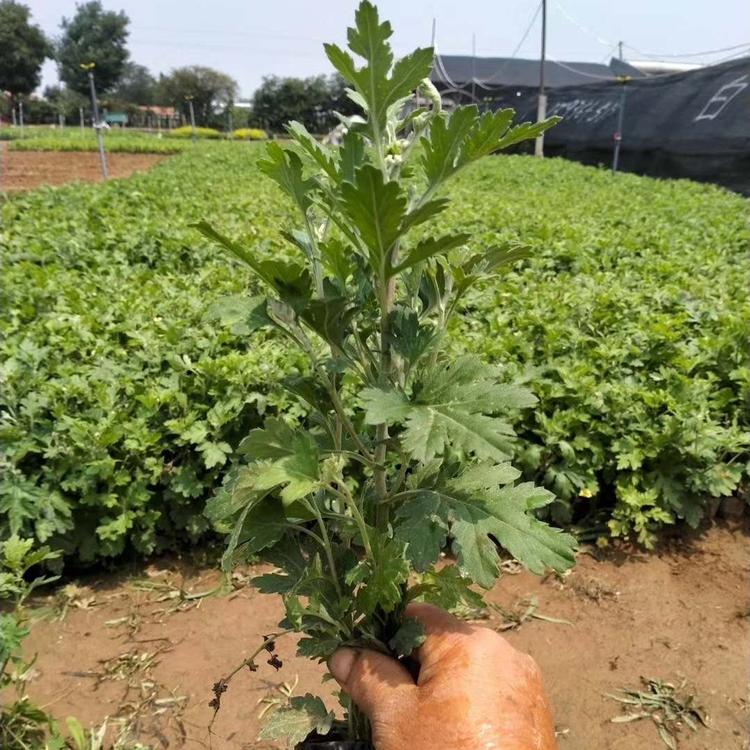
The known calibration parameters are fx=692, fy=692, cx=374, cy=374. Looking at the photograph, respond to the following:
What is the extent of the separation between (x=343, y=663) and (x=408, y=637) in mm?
154

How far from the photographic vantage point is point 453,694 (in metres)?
1.36

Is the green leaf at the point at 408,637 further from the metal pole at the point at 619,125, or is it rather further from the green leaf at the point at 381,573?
the metal pole at the point at 619,125

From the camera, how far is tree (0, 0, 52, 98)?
192 feet

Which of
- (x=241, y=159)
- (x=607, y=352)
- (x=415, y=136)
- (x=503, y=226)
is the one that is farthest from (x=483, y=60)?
(x=415, y=136)

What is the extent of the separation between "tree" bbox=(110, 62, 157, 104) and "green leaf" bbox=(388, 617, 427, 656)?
84.5 meters

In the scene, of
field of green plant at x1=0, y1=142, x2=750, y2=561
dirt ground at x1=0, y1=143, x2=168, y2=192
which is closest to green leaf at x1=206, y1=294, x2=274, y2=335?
field of green plant at x1=0, y1=142, x2=750, y2=561

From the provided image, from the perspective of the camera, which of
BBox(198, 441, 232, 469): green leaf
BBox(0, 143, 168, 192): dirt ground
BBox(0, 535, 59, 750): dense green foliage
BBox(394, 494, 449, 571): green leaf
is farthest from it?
BBox(0, 143, 168, 192): dirt ground

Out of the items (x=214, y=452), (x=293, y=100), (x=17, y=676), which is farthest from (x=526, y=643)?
(x=293, y=100)

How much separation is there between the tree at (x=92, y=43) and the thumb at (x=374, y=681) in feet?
240

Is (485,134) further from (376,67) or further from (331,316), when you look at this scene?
(331,316)

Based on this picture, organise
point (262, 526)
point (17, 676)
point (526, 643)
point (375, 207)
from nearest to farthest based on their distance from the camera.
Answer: point (375, 207)
point (262, 526)
point (17, 676)
point (526, 643)

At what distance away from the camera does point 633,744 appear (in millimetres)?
2869

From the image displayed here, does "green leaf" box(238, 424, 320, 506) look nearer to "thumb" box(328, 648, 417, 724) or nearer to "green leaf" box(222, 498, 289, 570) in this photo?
"green leaf" box(222, 498, 289, 570)

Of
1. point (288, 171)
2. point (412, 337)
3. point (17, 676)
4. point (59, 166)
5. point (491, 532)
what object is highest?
point (59, 166)
